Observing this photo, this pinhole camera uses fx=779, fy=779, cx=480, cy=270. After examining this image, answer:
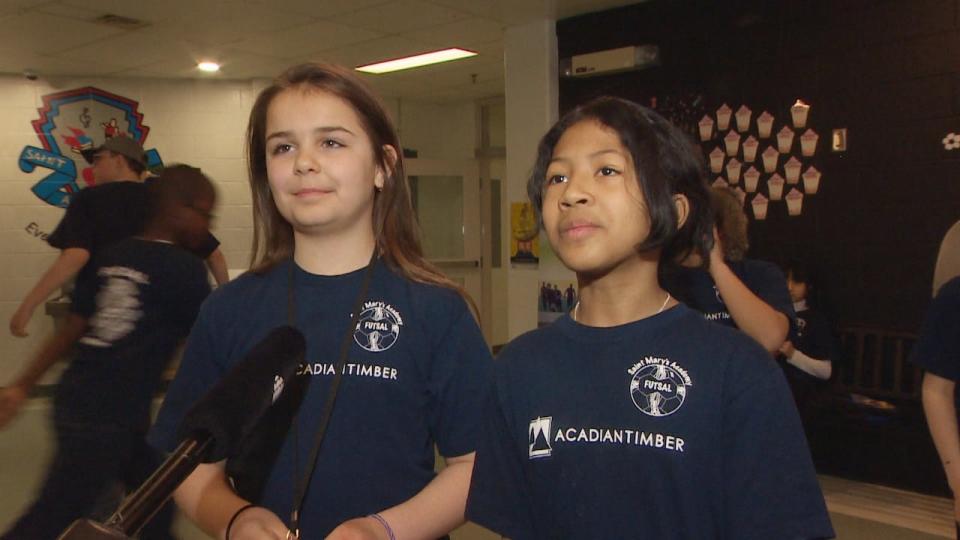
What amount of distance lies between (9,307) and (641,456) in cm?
711

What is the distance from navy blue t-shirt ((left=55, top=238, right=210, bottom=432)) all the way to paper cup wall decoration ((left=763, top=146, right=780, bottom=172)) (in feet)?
10.9

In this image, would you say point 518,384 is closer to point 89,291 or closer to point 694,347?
point 694,347

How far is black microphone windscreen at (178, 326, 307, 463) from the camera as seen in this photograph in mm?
660

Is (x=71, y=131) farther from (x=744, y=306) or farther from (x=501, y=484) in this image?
(x=501, y=484)

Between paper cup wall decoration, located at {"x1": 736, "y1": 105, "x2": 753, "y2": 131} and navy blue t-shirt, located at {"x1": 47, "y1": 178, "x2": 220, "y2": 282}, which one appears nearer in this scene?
navy blue t-shirt, located at {"x1": 47, "y1": 178, "x2": 220, "y2": 282}

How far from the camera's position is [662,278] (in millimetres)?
1229

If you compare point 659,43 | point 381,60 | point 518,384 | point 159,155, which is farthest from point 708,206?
point 159,155

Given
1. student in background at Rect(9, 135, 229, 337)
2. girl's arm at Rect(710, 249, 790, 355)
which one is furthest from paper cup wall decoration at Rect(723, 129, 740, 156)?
student in background at Rect(9, 135, 229, 337)

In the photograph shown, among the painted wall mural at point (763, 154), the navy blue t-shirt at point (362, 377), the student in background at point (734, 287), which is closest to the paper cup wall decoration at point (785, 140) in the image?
the painted wall mural at point (763, 154)

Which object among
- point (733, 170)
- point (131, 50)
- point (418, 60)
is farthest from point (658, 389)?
point (131, 50)

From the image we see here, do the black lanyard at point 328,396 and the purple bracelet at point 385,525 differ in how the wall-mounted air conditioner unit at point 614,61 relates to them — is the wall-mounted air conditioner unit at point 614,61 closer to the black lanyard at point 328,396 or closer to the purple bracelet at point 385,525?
the black lanyard at point 328,396

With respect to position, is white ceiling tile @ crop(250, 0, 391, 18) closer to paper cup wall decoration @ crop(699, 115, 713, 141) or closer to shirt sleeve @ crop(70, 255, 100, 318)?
paper cup wall decoration @ crop(699, 115, 713, 141)

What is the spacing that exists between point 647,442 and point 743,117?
13.0 ft

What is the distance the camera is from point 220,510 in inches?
42.9
